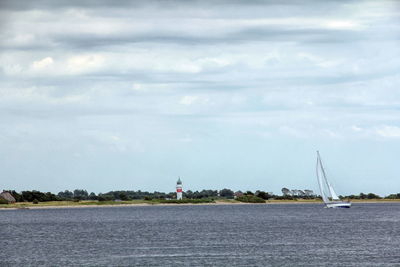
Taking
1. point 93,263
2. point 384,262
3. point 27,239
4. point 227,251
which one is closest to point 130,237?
point 27,239

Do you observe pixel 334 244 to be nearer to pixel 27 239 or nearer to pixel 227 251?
pixel 227 251

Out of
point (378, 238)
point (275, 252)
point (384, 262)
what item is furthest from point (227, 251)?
point (378, 238)

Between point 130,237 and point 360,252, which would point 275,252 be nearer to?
point 360,252

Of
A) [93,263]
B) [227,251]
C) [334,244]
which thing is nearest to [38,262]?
[93,263]

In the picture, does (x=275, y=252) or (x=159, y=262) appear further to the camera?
(x=275, y=252)

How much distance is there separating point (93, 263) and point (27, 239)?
3738 centimetres

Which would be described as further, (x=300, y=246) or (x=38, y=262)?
(x=300, y=246)

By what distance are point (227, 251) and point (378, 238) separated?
25.9 meters

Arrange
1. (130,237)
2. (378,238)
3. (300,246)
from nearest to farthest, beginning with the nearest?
(300,246) < (378,238) < (130,237)

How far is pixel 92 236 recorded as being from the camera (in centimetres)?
10944

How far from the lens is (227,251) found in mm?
80875

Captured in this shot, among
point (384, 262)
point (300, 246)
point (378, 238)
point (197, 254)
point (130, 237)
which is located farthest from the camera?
point (130, 237)

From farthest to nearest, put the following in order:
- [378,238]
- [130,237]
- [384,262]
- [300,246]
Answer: [130,237], [378,238], [300,246], [384,262]

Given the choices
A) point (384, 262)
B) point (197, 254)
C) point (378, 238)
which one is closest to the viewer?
point (384, 262)
